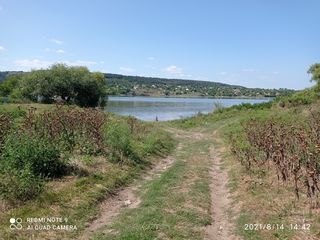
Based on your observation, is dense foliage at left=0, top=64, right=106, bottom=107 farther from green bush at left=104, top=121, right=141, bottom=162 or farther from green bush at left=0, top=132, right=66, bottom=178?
green bush at left=0, top=132, right=66, bottom=178

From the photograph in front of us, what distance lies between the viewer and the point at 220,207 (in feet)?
35.6

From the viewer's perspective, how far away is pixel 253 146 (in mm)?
17828

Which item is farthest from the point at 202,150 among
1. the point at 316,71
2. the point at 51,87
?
the point at 51,87

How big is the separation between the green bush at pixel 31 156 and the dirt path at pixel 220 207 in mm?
4691

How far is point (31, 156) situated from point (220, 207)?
209 inches

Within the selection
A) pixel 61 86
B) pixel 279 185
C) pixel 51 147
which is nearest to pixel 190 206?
pixel 279 185

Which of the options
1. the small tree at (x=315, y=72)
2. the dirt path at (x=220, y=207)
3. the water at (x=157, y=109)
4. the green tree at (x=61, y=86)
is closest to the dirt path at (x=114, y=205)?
the dirt path at (x=220, y=207)

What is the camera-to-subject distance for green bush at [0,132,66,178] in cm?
1087

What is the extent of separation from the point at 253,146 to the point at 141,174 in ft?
18.3

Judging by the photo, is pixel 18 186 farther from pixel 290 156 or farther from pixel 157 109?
pixel 157 109

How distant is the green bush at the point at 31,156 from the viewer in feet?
35.7

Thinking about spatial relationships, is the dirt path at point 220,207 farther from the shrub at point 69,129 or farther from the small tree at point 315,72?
the small tree at point 315,72

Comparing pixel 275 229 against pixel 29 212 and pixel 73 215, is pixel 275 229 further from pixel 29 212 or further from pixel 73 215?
pixel 29 212

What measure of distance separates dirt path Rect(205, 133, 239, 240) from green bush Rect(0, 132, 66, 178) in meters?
4.69
